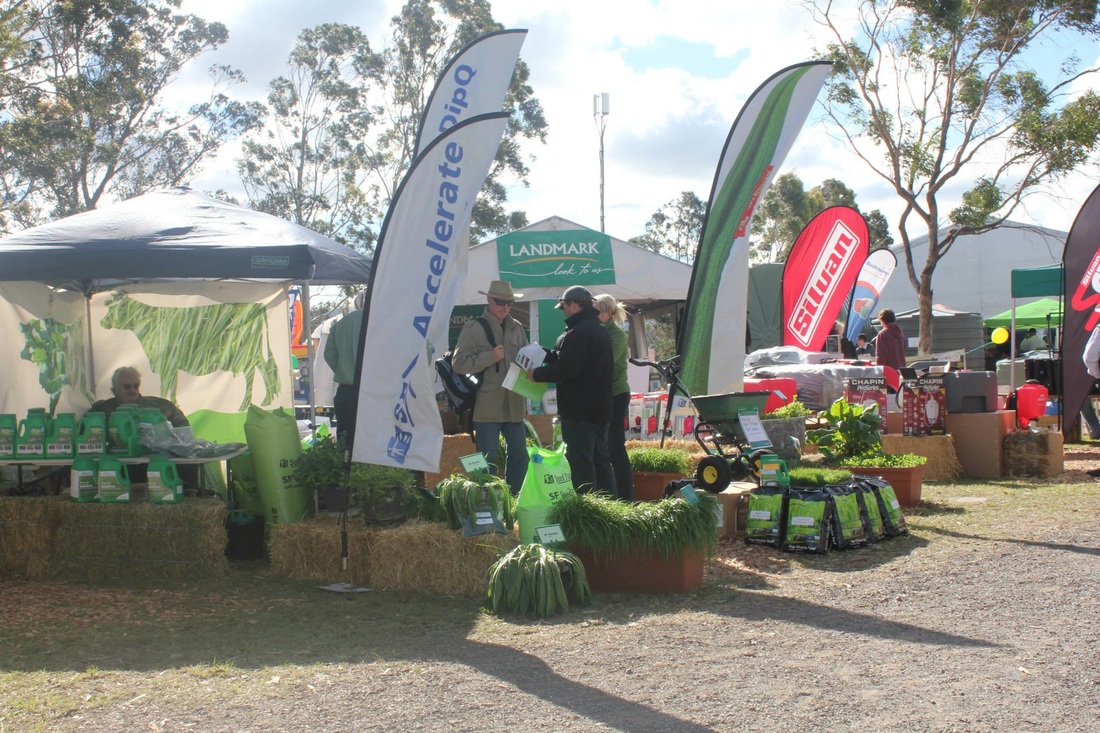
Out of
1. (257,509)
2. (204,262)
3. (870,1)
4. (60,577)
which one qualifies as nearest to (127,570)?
(60,577)

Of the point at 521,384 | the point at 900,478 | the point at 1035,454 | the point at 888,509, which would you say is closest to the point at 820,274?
the point at 1035,454

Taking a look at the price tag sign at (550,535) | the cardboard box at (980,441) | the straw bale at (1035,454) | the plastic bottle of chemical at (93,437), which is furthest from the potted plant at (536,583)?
the straw bale at (1035,454)

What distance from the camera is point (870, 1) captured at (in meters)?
21.9

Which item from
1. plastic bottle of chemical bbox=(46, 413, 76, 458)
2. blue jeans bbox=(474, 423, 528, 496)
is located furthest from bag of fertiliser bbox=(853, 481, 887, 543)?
plastic bottle of chemical bbox=(46, 413, 76, 458)

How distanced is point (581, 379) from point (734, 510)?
166cm

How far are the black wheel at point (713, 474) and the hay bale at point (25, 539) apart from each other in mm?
4202

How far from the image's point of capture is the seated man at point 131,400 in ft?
23.9

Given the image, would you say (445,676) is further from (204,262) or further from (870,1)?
(870,1)

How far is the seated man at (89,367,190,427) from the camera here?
286 inches

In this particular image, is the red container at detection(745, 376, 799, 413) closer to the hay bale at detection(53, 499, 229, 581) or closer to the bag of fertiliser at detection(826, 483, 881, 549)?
the bag of fertiliser at detection(826, 483, 881, 549)

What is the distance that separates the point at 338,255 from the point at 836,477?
12.2 feet

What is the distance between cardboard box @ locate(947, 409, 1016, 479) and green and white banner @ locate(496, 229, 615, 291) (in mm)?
5979

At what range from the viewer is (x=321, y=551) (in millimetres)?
5867

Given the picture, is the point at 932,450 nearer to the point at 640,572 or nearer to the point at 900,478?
the point at 900,478
